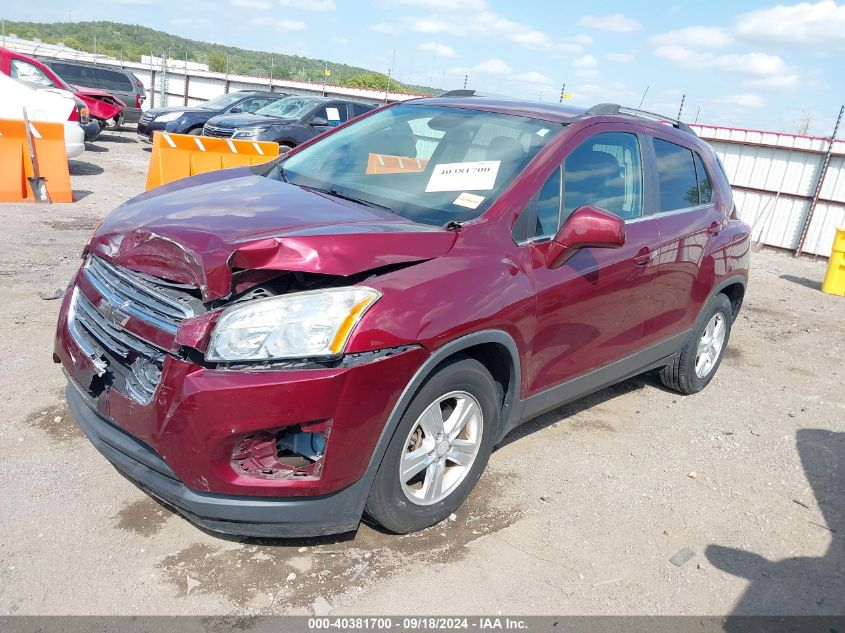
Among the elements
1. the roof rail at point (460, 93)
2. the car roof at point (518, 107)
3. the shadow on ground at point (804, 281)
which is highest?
the roof rail at point (460, 93)

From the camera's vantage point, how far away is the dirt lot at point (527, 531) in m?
2.79

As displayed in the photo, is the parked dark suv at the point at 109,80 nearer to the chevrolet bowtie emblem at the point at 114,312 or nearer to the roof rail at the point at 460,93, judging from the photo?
the roof rail at the point at 460,93

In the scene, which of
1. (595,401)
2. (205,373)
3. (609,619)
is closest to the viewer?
(205,373)

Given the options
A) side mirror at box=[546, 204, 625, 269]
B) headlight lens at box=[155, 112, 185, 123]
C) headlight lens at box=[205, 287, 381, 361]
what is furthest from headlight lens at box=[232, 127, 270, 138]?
headlight lens at box=[205, 287, 381, 361]

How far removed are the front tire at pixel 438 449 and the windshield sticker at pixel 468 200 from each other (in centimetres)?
75

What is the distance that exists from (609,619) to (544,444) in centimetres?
153

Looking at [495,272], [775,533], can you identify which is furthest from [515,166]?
[775,533]

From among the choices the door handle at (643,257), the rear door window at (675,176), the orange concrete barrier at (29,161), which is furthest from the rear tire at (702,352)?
the orange concrete barrier at (29,161)

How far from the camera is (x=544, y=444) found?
171 inches

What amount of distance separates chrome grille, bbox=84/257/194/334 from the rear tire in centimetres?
372

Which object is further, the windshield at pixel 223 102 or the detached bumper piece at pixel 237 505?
the windshield at pixel 223 102

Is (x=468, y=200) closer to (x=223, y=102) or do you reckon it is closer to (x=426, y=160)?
(x=426, y=160)

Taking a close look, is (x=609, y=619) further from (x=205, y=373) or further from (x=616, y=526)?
(x=205, y=373)

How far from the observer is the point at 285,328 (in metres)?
2.56
